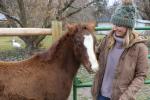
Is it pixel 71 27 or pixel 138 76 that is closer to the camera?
pixel 138 76

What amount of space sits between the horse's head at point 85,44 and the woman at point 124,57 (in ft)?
0.43

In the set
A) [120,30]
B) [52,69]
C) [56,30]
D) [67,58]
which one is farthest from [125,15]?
[56,30]

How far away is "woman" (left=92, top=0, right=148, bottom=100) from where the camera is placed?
3.35 meters

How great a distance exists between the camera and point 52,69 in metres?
3.73

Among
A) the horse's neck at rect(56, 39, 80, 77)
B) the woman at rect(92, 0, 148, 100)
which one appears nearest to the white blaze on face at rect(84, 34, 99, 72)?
the woman at rect(92, 0, 148, 100)

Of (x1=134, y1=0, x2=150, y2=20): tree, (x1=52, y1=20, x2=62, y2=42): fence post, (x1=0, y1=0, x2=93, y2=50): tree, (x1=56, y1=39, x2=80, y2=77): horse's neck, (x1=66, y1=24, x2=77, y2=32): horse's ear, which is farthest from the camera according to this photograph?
(x1=134, y1=0, x2=150, y2=20): tree

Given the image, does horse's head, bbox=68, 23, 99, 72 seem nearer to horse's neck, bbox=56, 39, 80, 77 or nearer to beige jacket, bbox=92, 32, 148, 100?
horse's neck, bbox=56, 39, 80, 77

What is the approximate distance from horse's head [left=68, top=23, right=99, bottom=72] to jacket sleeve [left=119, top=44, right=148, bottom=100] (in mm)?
357

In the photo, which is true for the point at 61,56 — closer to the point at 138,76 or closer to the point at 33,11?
the point at 138,76

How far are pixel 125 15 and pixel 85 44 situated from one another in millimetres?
474

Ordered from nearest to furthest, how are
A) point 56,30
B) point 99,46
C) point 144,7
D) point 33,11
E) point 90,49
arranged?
1. point 90,49
2. point 99,46
3. point 56,30
4. point 33,11
5. point 144,7

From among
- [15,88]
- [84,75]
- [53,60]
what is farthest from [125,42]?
[84,75]

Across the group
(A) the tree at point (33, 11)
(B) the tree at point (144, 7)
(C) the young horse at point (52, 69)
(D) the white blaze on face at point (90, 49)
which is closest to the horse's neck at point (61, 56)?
(C) the young horse at point (52, 69)

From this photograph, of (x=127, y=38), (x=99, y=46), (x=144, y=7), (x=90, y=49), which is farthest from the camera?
(x=144, y=7)
